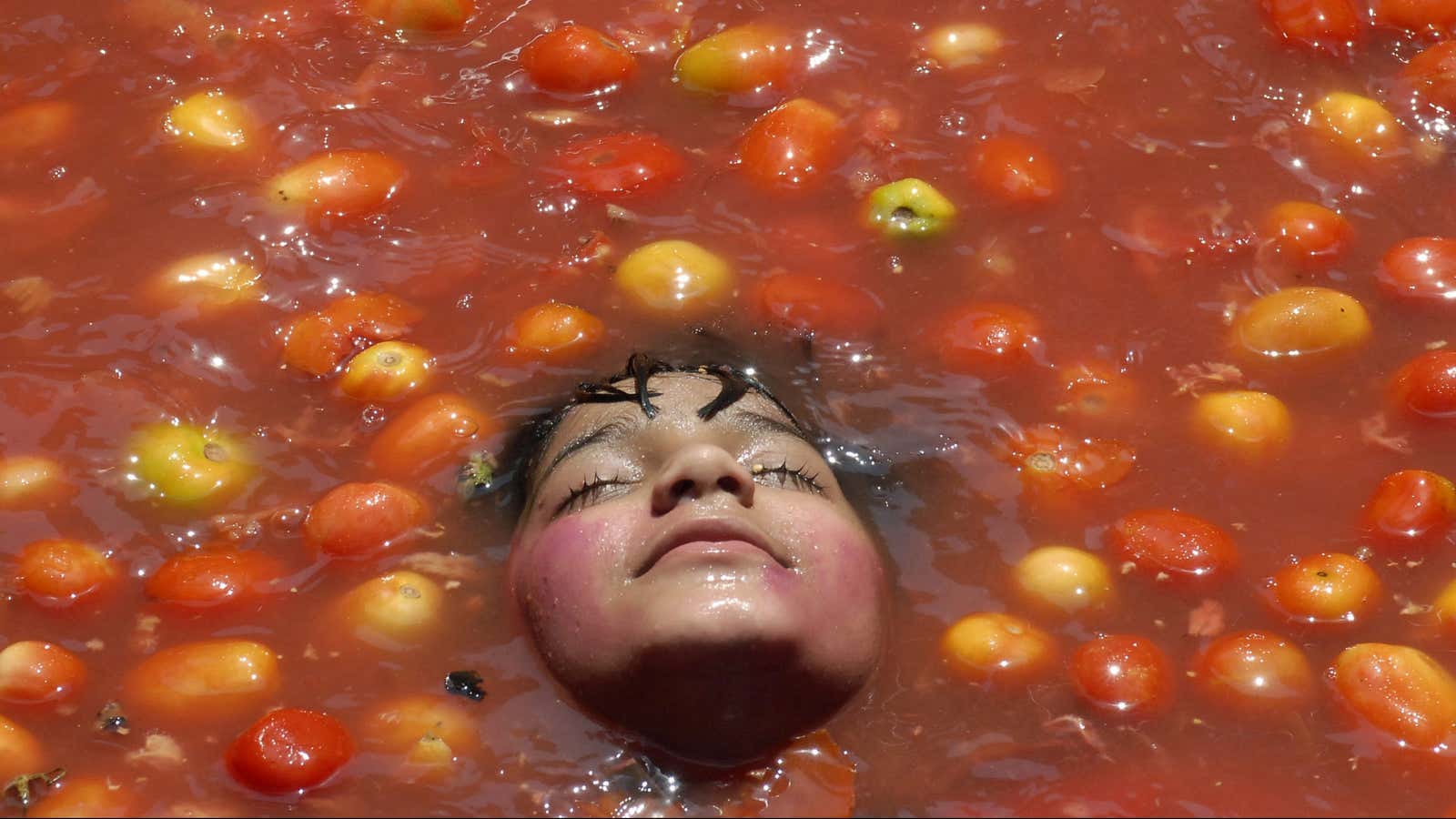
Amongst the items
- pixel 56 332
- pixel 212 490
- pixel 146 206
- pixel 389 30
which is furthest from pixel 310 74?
pixel 212 490

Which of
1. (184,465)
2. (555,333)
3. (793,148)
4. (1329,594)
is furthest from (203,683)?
(1329,594)

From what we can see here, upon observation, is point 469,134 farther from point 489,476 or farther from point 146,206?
point 489,476

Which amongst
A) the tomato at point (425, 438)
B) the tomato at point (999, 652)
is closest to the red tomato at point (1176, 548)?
the tomato at point (999, 652)

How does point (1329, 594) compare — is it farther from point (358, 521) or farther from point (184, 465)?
point (184, 465)

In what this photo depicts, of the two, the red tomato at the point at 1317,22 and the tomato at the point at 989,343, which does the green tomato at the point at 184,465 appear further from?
the red tomato at the point at 1317,22

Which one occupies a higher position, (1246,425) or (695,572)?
(695,572)

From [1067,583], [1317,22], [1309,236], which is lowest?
[1067,583]

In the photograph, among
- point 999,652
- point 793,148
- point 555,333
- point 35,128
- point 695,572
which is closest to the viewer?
point 695,572
